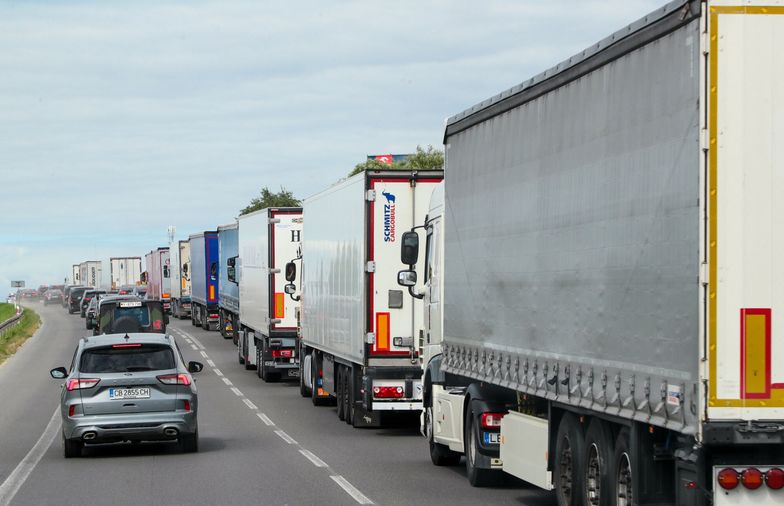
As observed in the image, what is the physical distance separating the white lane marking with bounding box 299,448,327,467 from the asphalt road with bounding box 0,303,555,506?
1cm

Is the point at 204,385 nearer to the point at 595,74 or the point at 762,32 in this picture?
the point at 595,74

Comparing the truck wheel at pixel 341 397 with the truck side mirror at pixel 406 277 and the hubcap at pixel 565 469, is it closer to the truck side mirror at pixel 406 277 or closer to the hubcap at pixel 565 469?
the truck side mirror at pixel 406 277

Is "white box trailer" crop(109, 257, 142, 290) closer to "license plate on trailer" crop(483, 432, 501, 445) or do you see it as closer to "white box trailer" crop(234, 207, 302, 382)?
"white box trailer" crop(234, 207, 302, 382)

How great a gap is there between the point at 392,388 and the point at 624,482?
11339 mm

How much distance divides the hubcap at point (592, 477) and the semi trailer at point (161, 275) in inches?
2819

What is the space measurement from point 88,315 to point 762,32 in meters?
64.1

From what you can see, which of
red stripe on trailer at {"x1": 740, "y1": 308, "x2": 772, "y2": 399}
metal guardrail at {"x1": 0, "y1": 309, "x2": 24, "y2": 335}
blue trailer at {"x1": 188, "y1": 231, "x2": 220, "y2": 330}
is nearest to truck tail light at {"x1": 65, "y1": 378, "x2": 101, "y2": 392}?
red stripe on trailer at {"x1": 740, "y1": 308, "x2": 772, "y2": 399}

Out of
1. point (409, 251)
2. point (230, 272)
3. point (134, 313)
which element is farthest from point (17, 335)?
point (409, 251)

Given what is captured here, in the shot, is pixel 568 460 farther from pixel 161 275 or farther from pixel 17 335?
Answer: pixel 161 275

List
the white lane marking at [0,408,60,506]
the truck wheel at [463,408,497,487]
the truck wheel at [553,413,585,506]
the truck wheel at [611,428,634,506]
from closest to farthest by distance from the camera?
the truck wheel at [611,428,634,506] → the truck wheel at [553,413,585,506] → the truck wheel at [463,408,497,487] → the white lane marking at [0,408,60,506]

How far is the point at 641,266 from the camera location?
9.87 meters

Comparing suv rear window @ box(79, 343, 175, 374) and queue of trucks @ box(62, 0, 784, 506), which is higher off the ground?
queue of trucks @ box(62, 0, 784, 506)

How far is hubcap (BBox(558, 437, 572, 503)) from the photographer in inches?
465

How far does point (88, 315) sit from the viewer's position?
70.5 meters
